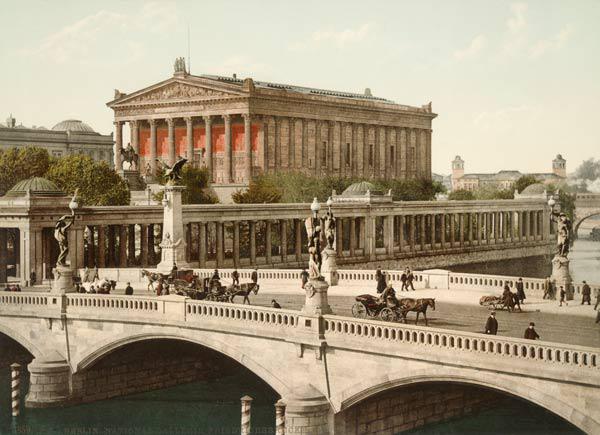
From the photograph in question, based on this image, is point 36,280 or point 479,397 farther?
point 36,280

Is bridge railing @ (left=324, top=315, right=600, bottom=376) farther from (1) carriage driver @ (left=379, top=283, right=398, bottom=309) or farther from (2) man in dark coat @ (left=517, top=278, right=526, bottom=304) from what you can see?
(2) man in dark coat @ (left=517, top=278, right=526, bottom=304)

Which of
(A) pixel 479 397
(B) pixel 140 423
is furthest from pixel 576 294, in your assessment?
(B) pixel 140 423

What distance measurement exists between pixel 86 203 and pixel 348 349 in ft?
194

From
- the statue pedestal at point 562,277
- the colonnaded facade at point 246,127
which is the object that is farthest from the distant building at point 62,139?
the statue pedestal at point 562,277

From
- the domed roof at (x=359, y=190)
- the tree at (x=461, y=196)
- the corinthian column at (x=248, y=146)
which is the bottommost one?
the tree at (x=461, y=196)

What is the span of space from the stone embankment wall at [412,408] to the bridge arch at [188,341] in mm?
2923

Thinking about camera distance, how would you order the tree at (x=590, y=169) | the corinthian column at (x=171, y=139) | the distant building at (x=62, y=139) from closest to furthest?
the tree at (x=590, y=169)
the distant building at (x=62, y=139)
the corinthian column at (x=171, y=139)

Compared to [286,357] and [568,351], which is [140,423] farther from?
[568,351]

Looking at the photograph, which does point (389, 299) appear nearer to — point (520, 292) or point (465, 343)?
point (520, 292)

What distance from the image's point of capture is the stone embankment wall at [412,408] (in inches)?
1548

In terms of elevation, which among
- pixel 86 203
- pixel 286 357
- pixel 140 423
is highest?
pixel 86 203

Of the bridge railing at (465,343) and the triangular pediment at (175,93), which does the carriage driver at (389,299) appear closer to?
the bridge railing at (465,343)

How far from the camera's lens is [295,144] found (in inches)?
5472

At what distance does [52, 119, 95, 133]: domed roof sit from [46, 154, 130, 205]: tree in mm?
64777
